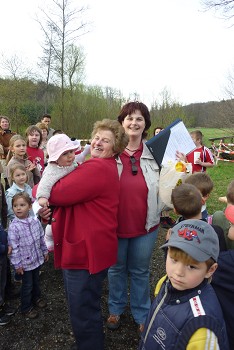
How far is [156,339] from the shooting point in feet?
A: 4.77

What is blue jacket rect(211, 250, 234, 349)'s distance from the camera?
1652 mm

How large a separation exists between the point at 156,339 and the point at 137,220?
1109mm

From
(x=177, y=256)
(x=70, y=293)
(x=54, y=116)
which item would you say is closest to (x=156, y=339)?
(x=177, y=256)

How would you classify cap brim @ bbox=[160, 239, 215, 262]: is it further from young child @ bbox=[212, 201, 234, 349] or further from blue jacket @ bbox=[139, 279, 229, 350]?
young child @ bbox=[212, 201, 234, 349]

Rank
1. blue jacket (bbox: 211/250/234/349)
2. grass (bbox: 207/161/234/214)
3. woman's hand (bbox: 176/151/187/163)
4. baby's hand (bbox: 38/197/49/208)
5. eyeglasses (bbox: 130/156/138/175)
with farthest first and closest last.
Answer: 1. grass (bbox: 207/161/234/214)
2. woman's hand (bbox: 176/151/187/163)
3. eyeglasses (bbox: 130/156/138/175)
4. baby's hand (bbox: 38/197/49/208)
5. blue jacket (bbox: 211/250/234/349)

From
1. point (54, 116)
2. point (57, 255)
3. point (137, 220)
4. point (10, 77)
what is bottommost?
point (57, 255)

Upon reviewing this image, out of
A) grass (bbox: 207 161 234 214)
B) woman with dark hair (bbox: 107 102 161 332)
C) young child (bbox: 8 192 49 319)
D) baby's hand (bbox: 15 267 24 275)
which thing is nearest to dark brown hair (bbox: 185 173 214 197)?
woman with dark hair (bbox: 107 102 161 332)

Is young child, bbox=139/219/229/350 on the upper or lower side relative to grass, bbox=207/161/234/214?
upper

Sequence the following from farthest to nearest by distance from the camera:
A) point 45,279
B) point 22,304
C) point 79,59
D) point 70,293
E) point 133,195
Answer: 1. point 79,59
2. point 45,279
3. point 22,304
4. point 133,195
5. point 70,293

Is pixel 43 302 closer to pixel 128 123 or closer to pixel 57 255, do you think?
pixel 57 255

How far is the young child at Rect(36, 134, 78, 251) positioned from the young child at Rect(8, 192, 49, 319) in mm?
1285

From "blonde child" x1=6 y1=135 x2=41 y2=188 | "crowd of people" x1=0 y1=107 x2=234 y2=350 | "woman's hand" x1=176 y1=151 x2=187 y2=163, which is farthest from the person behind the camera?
"blonde child" x1=6 y1=135 x2=41 y2=188

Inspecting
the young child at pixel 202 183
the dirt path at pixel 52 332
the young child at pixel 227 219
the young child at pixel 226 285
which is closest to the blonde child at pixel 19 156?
the dirt path at pixel 52 332

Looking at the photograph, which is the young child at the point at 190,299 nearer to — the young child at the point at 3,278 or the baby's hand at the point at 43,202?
the baby's hand at the point at 43,202
